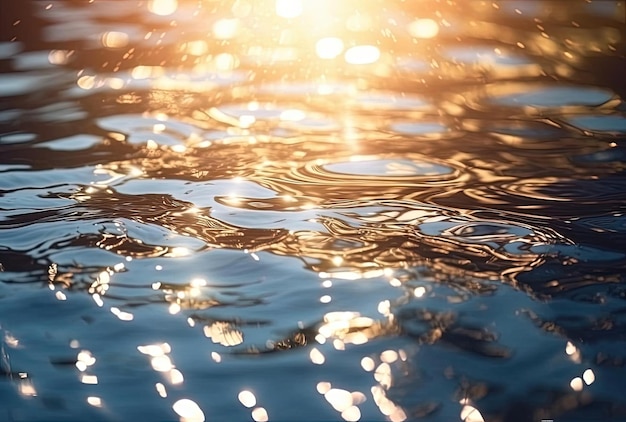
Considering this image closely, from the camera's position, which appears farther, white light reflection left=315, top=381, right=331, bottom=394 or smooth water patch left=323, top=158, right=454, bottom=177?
smooth water patch left=323, top=158, right=454, bottom=177

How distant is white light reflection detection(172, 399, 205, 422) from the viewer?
1.31m

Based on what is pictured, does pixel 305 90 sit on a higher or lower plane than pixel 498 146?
higher

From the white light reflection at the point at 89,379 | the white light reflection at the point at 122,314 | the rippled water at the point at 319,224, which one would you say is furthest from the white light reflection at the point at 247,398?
the white light reflection at the point at 122,314

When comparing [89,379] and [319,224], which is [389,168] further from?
[89,379]

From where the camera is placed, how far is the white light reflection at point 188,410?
1312mm

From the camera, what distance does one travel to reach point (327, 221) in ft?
6.81

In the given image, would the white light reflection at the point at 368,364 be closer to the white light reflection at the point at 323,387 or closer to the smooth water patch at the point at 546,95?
the white light reflection at the point at 323,387

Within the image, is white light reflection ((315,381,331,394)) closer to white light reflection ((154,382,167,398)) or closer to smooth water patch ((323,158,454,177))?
white light reflection ((154,382,167,398))

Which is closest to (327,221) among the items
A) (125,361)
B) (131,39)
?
(125,361)

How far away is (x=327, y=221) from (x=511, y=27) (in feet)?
6.80

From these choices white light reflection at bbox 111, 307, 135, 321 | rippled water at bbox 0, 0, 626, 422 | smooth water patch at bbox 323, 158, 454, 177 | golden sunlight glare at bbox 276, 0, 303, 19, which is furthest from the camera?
golden sunlight glare at bbox 276, 0, 303, 19

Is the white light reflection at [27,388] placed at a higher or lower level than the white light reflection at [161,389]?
higher

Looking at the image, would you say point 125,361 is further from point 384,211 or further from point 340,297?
point 384,211

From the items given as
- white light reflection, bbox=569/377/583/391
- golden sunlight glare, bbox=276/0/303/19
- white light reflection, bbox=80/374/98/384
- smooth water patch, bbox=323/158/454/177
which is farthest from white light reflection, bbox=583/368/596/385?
golden sunlight glare, bbox=276/0/303/19
